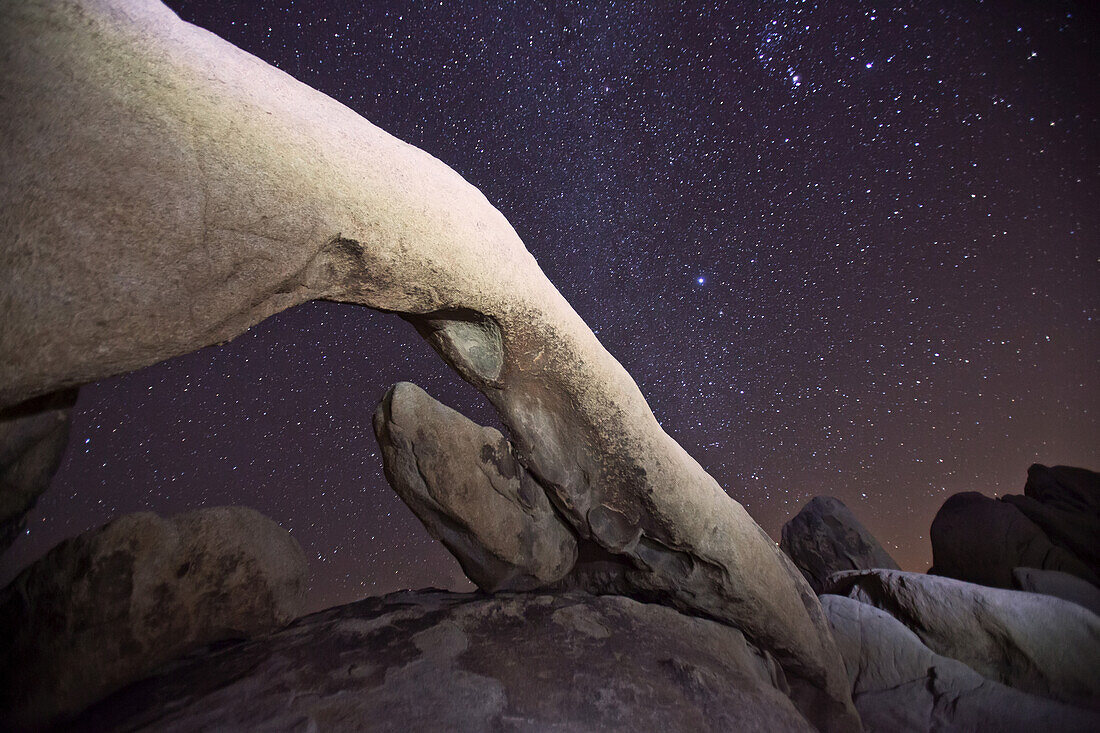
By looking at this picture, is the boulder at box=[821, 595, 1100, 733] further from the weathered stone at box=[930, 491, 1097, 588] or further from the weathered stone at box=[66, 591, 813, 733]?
the weathered stone at box=[930, 491, 1097, 588]

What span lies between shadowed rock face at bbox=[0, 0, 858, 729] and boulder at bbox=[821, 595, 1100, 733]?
2227mm

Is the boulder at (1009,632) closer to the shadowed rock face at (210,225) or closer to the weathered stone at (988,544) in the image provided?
the weathered stone at (988,544)

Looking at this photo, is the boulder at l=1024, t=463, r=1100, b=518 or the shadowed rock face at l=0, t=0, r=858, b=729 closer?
the shadowed rock face at l=0, t=0, r=858, b=729

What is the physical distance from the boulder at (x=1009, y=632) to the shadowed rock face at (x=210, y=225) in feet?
8.58

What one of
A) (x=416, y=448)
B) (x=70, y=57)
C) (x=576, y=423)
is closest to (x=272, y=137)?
(x=70, y=57)

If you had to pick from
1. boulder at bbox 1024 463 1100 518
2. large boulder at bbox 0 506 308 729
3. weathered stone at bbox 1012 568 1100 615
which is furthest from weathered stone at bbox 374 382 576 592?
boulder at bbox 1024 463 1100 518

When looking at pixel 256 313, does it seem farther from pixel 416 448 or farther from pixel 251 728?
pixel 251 728

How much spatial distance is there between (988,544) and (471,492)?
5.37m

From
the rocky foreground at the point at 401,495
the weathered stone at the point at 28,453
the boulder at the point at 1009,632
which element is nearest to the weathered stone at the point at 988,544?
the rocky foreground at the point at 401,495

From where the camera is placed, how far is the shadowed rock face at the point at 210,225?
1.42 metres

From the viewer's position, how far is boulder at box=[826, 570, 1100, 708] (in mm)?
3064

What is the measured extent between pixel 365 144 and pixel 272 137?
38 centimetres

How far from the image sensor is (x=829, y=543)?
551 centimetres

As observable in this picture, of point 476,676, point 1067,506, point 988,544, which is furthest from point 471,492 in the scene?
point 1067,506
